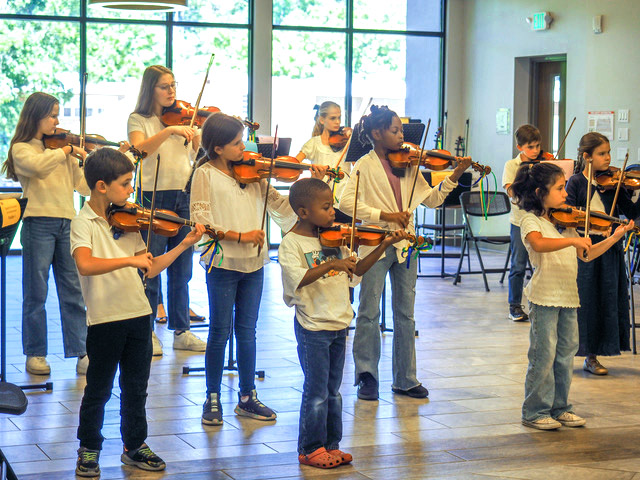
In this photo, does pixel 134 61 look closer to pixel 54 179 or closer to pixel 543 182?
pixel 54 179

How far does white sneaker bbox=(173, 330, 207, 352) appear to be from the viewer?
17.1 ft

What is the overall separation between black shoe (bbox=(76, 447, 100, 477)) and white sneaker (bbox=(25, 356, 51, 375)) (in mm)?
1508

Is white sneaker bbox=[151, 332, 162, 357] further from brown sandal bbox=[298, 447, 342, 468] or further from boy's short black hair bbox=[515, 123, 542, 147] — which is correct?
boy's short black hair bbox=[515, 123, 542, 147]

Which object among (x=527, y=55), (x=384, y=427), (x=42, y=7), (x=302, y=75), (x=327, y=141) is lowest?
(x=384, y=427)

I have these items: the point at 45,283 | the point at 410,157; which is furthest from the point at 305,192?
the point at 45,283

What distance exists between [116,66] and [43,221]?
6597mm

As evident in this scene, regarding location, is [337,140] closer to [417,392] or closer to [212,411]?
[417,392]

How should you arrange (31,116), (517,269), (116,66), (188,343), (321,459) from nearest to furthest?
(321,459)
(31,116)
(188,343)
(517,269)
(116,66)

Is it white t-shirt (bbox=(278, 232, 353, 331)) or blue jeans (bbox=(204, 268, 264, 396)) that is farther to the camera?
blue jeans (bbox=(204, 268, 264, 396))

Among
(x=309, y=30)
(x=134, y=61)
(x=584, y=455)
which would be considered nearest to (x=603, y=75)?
(x=309, y=30)

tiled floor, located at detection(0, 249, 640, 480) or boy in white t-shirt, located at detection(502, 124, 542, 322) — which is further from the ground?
boy in white t-shirt, located at detection(502, 124, 542, 322)

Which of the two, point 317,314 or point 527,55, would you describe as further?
point 527,55

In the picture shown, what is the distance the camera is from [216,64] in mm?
10961

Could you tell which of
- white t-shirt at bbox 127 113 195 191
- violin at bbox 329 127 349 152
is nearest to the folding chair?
violin at bbox 329 127 349 152
